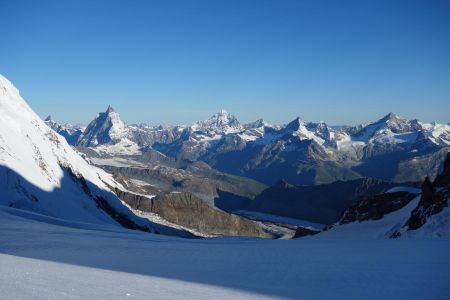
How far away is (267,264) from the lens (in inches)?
789

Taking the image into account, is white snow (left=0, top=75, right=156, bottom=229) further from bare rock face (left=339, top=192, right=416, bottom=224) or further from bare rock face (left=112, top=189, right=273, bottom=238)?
bare rock face (left=339, top=192, right=416, bottom=224)

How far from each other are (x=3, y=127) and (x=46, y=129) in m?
21.9

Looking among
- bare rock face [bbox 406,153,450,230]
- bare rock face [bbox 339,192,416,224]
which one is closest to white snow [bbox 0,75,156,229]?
bare rock face [bbox 339,192,416,224]

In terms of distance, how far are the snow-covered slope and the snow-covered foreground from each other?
5175 centimetres

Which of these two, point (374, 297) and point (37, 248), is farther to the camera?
point (37, 248)

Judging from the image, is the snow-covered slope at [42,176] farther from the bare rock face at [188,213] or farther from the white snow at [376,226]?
the white snow at [376,226]

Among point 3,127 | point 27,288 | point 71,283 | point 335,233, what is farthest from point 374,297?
point 3,127

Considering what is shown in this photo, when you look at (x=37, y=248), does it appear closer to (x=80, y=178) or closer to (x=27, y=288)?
(x=27, y=288)

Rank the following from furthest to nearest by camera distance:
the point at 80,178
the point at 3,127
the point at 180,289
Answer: the point at 80,178 < the point at 3,127 < the point at 180,289

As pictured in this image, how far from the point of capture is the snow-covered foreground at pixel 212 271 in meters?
12.4

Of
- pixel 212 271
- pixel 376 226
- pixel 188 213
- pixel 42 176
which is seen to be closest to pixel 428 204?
pixel 376 226

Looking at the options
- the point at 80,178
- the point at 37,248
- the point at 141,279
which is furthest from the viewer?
the point at 80,178

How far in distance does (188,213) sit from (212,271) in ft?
540

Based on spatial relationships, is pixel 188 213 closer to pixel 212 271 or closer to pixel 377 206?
pixel 377 206
